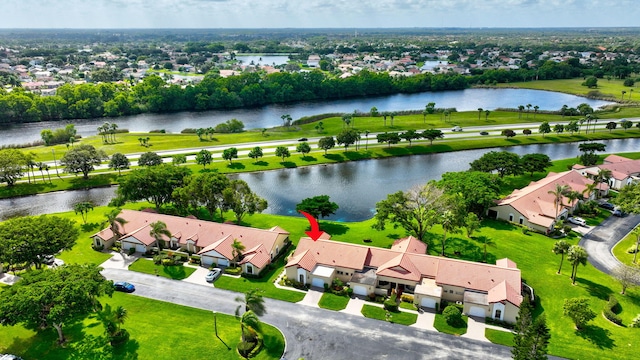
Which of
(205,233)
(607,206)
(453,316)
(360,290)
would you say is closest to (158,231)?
(205,233)

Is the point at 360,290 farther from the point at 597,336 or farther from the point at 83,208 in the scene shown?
the point at 83,208

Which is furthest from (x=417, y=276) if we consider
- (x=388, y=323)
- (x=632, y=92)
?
(x=632, y=92)

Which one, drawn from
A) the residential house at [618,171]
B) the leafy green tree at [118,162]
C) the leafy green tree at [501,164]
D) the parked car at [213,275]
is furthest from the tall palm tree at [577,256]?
the leafy green tree at [118,162]

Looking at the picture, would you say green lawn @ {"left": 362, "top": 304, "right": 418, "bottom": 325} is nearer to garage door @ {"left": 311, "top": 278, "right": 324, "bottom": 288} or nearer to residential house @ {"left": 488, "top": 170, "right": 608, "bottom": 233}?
garage door @ {"left": 311, "top": 278, "right": 324, "bottom": 288}

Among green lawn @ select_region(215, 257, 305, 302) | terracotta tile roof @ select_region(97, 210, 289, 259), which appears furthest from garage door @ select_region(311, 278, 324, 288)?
terracotta tile roof @ select_region(97, 210, 289, 259)

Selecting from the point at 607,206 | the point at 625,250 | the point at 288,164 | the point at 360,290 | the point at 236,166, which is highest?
the point at 236,166
